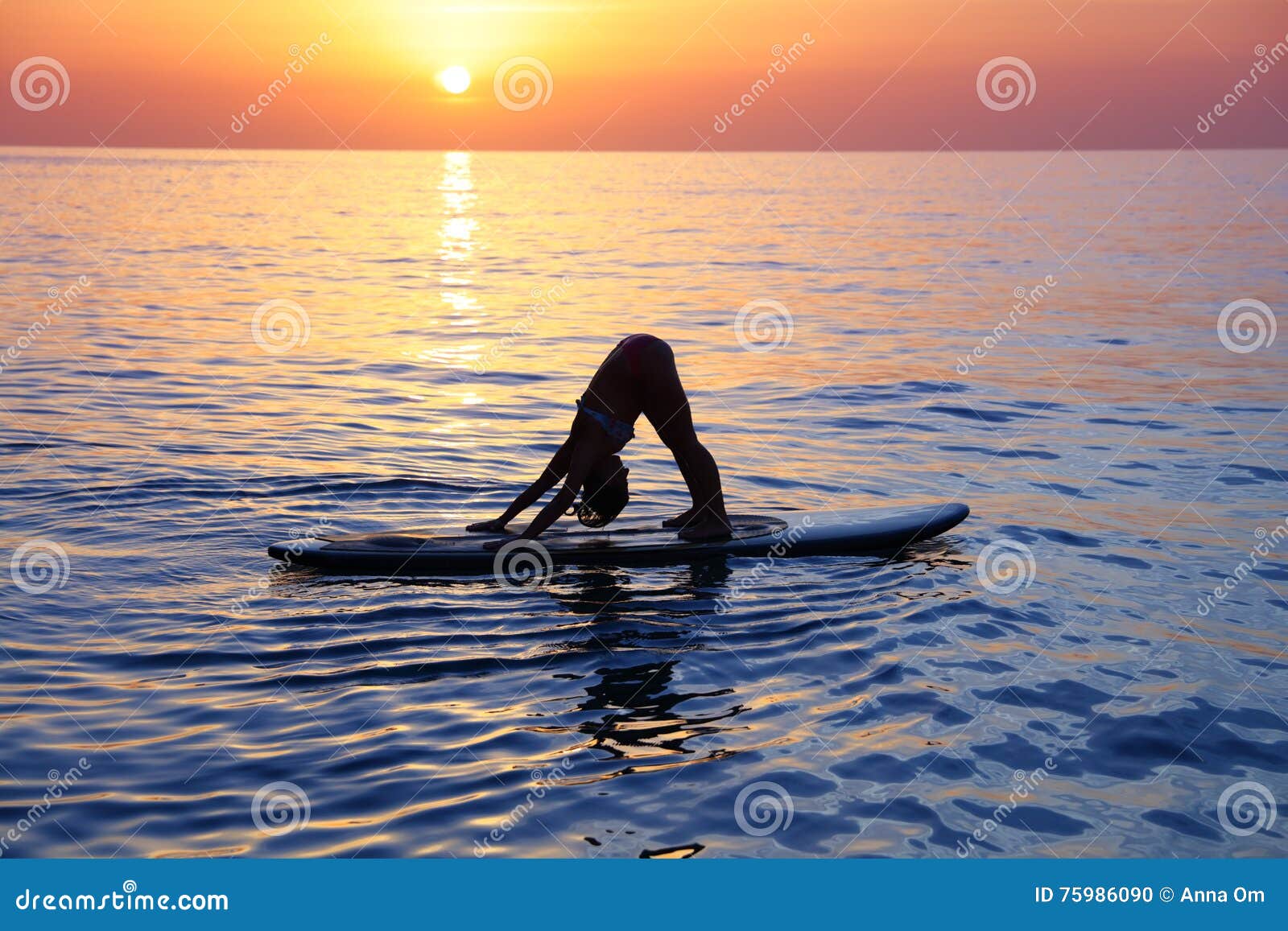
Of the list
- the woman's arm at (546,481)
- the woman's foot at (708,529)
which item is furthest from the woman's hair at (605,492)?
the woman's foot at (708,529)

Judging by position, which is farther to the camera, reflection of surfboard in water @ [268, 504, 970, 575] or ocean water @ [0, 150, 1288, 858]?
reflection of surfboard in water @ [268, 504, 970, 575]

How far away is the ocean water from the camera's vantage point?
5547 millimetres

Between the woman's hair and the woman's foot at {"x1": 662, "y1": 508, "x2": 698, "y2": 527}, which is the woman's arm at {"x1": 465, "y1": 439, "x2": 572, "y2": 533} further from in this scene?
the woman's foot at {"x1": 662, "y1": 508, "x2": 698, "y2": 527}

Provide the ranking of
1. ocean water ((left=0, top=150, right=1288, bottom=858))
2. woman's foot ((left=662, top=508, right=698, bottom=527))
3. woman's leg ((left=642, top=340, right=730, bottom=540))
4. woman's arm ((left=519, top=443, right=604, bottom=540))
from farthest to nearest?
1. woman's foot ((left=662, top=508, right=698, bottom=527))
2. woman's leg ((left=642, top=340, right=730, bottom=540))
3. woman's arm ((left=519, top=443, right=604, bottom=540))
4. ocean water ((left=0, top=150, right=1288, bottom=858))

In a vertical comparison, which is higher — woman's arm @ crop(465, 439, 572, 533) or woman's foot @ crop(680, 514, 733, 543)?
woman's arm @ crop(465, 439, 572, 533)

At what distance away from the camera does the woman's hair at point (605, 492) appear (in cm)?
890

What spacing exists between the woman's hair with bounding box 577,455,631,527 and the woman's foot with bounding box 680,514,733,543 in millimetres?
628

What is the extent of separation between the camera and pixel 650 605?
835 cm

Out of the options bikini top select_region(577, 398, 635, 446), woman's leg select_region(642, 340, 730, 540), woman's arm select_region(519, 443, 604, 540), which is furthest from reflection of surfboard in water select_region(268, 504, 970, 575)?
bikini top select_region(577, 398, 635, 446)

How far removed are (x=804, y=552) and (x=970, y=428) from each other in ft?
20.0

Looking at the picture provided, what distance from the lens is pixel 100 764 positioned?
580 centimetres

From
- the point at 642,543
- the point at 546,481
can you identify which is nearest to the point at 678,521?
the point at 642,543

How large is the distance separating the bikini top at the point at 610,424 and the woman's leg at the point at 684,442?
1.13 feet

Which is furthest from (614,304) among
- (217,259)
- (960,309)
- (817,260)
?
(217,259)
